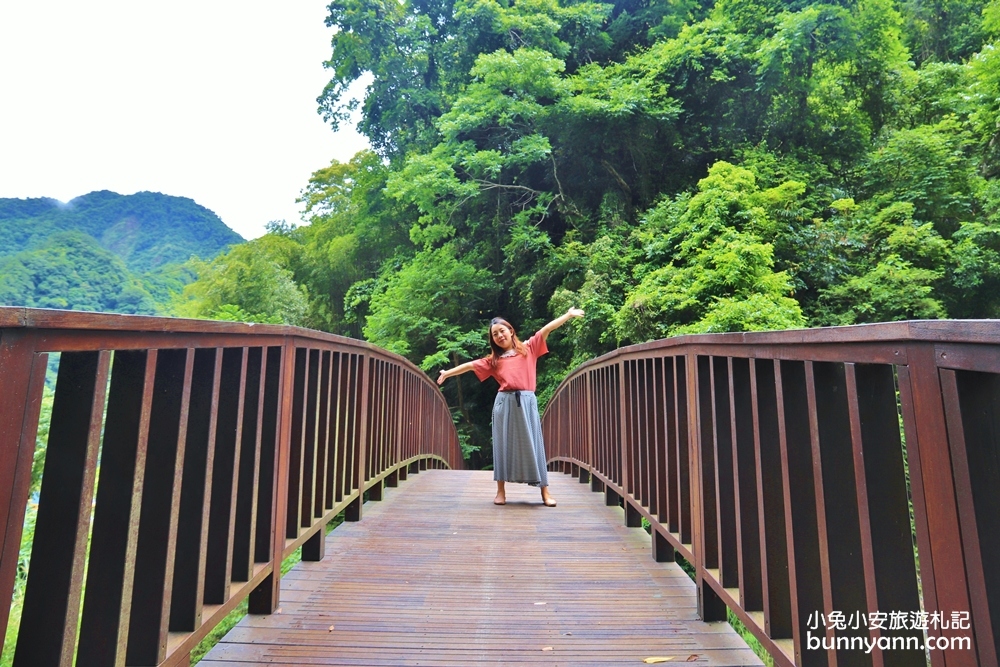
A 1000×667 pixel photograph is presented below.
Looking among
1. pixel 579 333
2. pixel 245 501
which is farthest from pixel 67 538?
pixel 579 333

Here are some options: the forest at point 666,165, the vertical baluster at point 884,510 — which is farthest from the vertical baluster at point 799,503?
the forest at point 666,165

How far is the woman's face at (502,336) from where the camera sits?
3.90m

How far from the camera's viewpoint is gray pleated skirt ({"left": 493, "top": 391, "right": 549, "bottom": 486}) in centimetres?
382

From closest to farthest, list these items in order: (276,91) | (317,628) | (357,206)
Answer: (317,628), (357,206), (276,91)

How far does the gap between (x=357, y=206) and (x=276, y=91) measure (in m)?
33.7

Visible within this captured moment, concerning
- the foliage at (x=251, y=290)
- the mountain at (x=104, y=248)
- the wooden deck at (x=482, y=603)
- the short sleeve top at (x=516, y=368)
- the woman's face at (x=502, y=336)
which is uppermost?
the mountain at (x=104, y=248)

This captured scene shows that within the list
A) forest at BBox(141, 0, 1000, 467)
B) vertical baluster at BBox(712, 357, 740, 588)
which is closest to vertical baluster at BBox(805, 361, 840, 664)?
vertical baluster at BBox(712, 357, 740, 588)

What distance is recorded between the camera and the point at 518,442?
12.6 feet

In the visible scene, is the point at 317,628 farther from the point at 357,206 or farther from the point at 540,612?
the point at 357,206

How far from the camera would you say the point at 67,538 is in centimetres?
99

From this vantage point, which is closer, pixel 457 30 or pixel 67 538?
pixel 67 538

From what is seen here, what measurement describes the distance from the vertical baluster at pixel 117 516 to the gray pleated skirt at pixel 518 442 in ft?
8.93

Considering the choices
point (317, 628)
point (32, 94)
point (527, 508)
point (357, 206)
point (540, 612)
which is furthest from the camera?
point (32, 94)

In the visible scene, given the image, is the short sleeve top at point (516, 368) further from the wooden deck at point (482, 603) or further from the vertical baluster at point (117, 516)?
the vertical baluster at point (117, 516)
